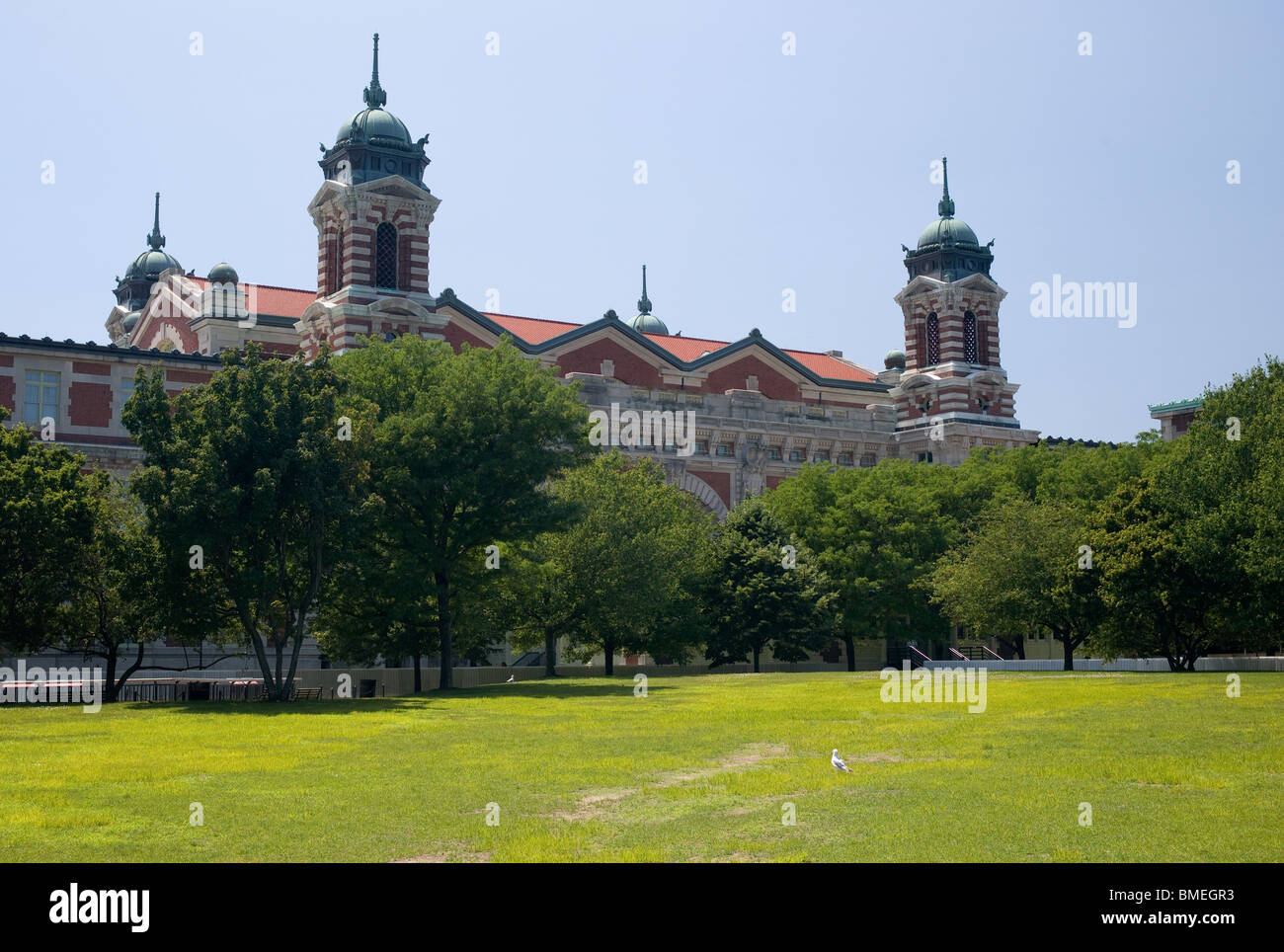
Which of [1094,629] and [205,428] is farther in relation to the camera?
[1094,629]

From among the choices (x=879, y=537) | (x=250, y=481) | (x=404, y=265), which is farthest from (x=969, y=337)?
(x=250, y=481)

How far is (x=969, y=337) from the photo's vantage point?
92.6 meters

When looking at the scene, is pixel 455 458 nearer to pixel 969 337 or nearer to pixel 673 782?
pixel 673 782

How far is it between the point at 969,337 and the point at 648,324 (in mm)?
23720

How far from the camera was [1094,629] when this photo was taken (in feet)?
168

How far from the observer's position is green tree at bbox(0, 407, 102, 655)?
132ft

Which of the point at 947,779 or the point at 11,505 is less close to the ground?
the point at 11,505

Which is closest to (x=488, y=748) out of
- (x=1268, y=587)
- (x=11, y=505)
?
(x=11, y=505)

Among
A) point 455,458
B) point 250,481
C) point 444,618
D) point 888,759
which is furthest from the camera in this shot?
point 444,618

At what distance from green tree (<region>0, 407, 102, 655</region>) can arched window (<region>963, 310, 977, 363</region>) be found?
204 feet

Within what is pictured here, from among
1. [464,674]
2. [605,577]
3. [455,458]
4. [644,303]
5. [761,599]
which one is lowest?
[464,674]

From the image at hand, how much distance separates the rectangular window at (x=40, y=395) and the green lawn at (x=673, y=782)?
35062mm

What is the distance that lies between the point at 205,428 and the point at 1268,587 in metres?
31.7
